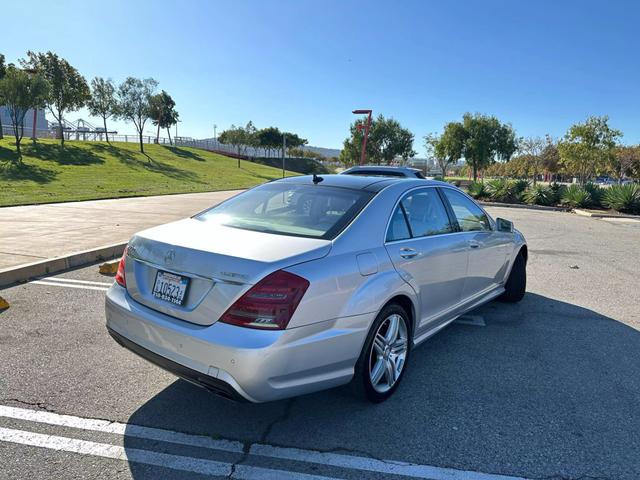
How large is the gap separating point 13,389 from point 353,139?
4968cm

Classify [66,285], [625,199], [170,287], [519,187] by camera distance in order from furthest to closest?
1. [519,187]
2. [625,199]
3. [66,285]
4. [170,287]

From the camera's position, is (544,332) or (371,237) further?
(544,332)

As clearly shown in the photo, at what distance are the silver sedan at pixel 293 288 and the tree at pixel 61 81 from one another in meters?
36.4

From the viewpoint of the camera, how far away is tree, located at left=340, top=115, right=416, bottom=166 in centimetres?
5159

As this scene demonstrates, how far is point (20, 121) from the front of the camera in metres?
28.1

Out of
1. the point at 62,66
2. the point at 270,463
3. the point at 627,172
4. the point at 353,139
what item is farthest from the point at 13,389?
the point at 627,172

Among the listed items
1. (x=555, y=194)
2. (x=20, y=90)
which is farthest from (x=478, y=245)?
(x=20, y=90)

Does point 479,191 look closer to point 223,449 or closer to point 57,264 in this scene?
point 57,264

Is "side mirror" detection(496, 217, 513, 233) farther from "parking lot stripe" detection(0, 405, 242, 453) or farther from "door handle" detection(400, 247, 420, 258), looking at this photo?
"parking lot stripe" detection(0, 405, 242, 453)

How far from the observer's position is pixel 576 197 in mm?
20438

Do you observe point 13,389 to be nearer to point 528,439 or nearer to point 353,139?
point 528,439

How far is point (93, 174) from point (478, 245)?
2752 centimetres

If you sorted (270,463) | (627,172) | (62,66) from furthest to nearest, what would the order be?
(627,172) < (62,66) < (270,463)

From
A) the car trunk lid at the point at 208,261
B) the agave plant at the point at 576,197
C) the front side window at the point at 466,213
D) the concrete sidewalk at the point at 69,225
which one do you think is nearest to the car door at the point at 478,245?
the front side window at the point at 466,213
